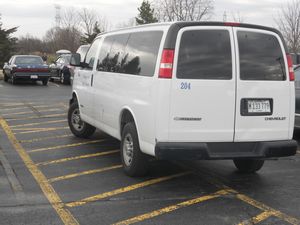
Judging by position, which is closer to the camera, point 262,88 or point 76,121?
point 262,88

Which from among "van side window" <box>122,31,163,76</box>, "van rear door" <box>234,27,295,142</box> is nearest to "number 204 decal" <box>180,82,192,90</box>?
"van side window" <box>122,31,163,76</box>

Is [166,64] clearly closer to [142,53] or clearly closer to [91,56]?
[142,53]

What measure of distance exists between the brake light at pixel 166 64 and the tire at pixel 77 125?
378 cm

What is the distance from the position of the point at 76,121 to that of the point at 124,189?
3727 mm

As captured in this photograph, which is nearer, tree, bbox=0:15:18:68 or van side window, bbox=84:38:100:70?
van side window, bbox=84:38:100:70

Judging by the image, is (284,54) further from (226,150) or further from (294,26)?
(294,26)

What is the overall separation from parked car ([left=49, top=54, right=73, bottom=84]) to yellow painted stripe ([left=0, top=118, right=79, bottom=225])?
622 inches

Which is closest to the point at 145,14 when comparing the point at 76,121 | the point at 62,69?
the point at 62,69

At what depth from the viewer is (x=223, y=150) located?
570 centimetres

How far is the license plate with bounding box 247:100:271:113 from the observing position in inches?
227

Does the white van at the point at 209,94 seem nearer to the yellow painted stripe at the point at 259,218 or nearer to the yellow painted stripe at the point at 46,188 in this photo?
the yellow painted stripe at the point at 259,218

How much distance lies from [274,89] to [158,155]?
5.37ft

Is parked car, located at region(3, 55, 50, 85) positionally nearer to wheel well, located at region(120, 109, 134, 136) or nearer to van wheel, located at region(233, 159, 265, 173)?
wheel well, located at region(120, 109, 134, 136)

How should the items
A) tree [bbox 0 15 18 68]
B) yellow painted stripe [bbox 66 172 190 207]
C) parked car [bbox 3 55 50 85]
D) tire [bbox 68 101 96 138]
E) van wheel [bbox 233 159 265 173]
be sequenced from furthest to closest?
tree [bbox 0 15 18 68] → parked car [bbox 3 55 50 85] → tire [bbox 68 101 96 138] → van wheel [bbox 233 159 265 173] → yellow painted stripe [bbox 66 172 190 207]
